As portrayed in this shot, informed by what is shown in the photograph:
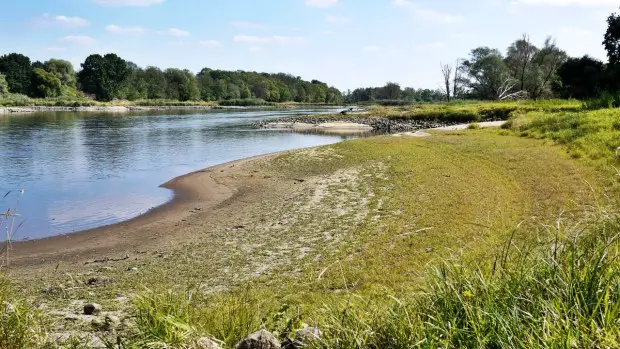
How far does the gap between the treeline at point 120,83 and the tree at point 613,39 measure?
102 meters

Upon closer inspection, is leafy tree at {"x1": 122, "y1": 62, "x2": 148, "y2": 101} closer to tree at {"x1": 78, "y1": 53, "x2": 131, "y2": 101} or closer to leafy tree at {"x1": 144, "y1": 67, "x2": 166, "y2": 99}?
leafy tree at {"x1": 144, "y1": 67, "x2": 166, "y2": 99}

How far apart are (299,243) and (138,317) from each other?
6.43 meters

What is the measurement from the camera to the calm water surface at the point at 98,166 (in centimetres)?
1608

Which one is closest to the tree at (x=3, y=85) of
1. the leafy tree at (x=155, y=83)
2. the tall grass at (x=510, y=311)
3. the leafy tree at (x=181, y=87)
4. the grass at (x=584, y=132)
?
the leafy tree at (x=155, y=83)

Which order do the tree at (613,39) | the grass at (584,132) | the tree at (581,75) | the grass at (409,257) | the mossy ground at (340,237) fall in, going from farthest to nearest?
the tree at (581,75) < the tree at (613,39) < the grass at (584,132) < the mossy ground at (340,237) < the grass at (409,257)

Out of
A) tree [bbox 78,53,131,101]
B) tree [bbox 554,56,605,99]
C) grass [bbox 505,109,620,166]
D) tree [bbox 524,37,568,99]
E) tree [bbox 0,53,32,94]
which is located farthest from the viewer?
tree [bbox 78,53,131,101]

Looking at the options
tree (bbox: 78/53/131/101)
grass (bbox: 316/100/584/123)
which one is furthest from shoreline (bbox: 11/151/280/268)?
tree (bbox: 78/53/131/101)

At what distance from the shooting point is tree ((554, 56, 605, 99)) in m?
41.2

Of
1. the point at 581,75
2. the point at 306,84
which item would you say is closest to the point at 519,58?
the point at 581,75

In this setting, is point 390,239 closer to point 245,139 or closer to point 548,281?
point 548,281

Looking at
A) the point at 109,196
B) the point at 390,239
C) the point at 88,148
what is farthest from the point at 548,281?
the point at 88,148

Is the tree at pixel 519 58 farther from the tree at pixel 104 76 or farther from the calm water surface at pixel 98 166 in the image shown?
the tree at pixel 104 76

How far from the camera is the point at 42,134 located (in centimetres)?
4228

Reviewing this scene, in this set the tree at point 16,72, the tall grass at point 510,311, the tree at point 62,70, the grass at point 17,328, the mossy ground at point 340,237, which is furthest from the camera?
the tree at point 62,70
